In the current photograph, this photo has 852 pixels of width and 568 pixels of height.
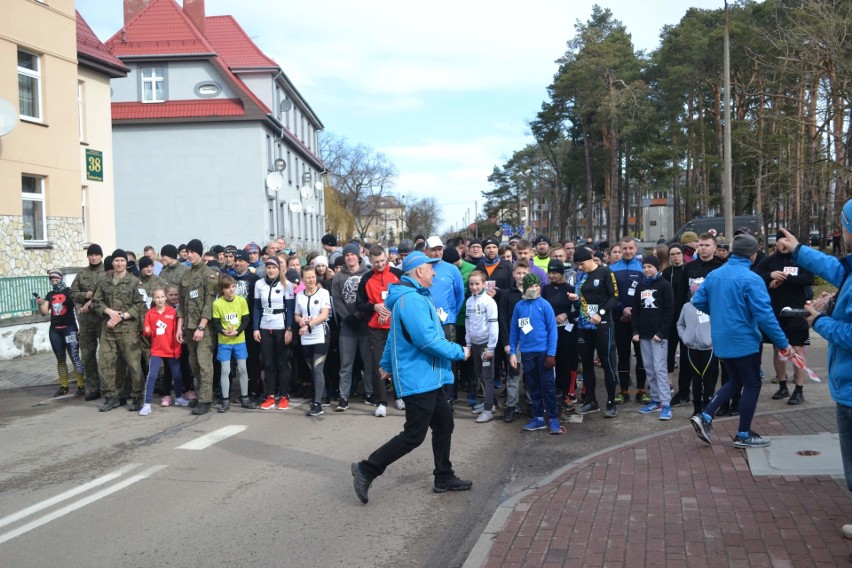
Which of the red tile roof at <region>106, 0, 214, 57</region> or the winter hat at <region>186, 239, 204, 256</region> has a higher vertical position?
the red tile roof at <region>106, 0, 214, 57</region>

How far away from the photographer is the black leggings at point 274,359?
422 inches

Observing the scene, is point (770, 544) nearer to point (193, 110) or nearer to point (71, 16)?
point (71, 16)

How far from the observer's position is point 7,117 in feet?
57.5

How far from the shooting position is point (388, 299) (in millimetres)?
6551

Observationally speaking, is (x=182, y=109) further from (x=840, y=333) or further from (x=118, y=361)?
(x=840, y=333)

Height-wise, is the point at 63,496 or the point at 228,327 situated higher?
the point at 228,327

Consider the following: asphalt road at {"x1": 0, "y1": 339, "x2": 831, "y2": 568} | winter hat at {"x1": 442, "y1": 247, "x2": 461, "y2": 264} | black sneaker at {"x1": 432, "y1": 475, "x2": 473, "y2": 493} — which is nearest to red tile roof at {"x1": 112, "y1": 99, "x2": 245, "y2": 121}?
asphalt road at {"x1": 0, "y1": 339, "x2": 831, "y2": 568}

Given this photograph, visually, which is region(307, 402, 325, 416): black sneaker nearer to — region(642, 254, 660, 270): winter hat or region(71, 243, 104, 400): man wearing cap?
region(71, 243, 104, 400): man wearing cap

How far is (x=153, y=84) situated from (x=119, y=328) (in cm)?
3033

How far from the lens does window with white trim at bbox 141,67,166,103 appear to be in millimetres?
37625

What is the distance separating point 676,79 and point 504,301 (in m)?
38.7

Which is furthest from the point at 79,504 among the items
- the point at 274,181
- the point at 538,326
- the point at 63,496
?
the point at 274,181

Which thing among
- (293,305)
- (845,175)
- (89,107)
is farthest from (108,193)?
(845,175)

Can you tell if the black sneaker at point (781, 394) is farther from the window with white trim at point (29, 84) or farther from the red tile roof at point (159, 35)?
the red tile roof at point (159, 35)
